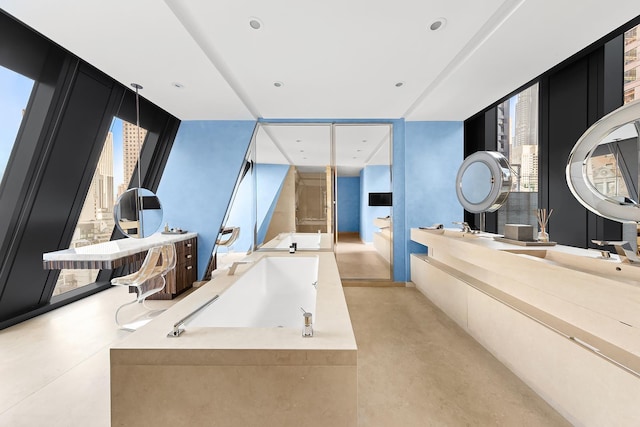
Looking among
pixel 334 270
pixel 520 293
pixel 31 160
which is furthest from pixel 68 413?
pixel 520 293

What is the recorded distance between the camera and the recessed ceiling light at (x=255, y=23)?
2019mm

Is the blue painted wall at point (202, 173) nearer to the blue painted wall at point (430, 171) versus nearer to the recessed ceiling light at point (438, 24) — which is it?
the blue painted wall at point (430, 171)

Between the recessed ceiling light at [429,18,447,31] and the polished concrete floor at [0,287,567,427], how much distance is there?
2.81 metres

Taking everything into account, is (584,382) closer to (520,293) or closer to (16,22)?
(520,293)

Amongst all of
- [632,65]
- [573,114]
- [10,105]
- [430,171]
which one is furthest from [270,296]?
[632,65]

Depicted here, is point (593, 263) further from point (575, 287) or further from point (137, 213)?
point (137, 213)

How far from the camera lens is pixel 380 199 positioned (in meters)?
4.39

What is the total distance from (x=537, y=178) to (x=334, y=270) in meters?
2.73

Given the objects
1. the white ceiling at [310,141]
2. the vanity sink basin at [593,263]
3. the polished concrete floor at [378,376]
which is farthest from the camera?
the white ceiling at [310,141]

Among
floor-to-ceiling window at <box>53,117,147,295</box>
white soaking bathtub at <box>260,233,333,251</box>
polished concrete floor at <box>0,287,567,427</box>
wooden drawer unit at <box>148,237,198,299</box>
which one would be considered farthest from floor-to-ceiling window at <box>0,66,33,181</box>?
white soaking bathtub at <box>260,233,333,251</box>

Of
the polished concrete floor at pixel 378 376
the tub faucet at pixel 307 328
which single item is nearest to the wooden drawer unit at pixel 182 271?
the polished concrete floor at pixel 378 376

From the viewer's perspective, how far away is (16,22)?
2211mm

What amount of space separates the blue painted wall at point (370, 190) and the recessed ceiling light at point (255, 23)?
292 centimetres

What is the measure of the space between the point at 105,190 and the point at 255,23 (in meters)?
3.01
